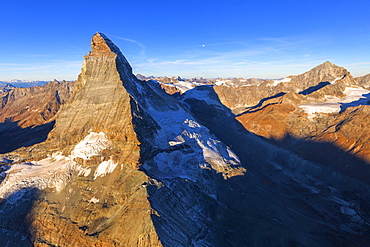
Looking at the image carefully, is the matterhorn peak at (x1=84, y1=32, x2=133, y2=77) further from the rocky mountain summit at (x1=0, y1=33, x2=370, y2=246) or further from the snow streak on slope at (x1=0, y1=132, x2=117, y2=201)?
the snow streak on slope at (x1=0, y1=132, x2=117, y2=201)

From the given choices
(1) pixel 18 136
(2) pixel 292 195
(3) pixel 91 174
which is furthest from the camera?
(1) pixel 18 136

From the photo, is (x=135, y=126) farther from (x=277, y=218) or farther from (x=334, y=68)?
(x=334, y=68)

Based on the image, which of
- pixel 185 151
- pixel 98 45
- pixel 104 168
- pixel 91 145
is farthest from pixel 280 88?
pixel 104 168

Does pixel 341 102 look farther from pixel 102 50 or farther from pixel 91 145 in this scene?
pixel 91 145

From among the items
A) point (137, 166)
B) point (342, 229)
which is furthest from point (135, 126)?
point (342, 229)

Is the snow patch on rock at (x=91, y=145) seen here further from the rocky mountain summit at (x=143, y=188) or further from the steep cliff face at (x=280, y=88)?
the steep cliff face at (x=280, y=88)
